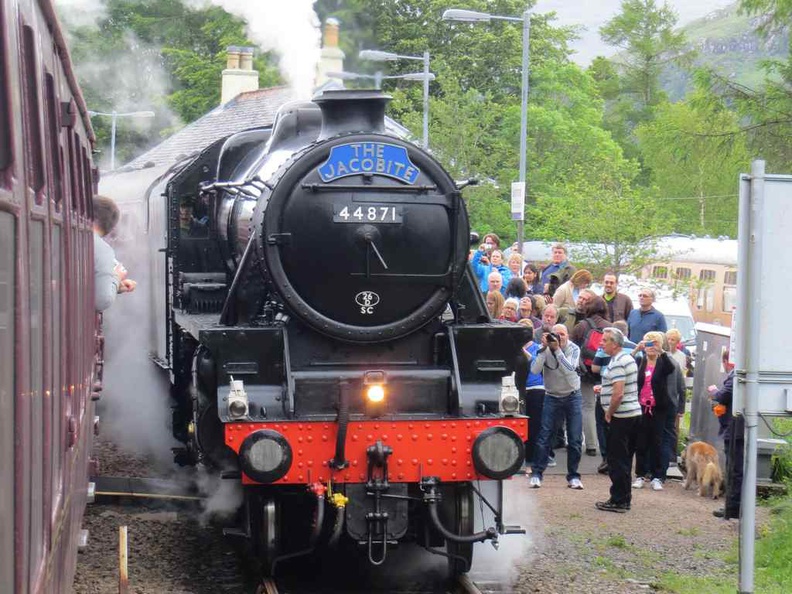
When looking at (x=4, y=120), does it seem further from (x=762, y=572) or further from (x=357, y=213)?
(x=762, y=572)

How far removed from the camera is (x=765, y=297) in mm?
5418

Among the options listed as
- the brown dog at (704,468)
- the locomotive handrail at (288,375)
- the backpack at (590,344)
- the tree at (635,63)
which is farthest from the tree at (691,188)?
the locomotive handrail at (288,375)

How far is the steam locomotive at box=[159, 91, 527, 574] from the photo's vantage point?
22.7ft

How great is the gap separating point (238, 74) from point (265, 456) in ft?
79.1

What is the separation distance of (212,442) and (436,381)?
144cm

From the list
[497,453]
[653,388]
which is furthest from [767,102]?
[497,453]

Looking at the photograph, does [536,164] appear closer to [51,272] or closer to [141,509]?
[141,509]

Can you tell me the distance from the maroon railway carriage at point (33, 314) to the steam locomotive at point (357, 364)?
2.41 metres

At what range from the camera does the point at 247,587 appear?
24.2 ft

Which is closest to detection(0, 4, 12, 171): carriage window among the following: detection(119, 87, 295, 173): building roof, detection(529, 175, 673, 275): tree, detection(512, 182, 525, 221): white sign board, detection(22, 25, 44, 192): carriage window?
detection(22, 25, 44, 192): carriage window

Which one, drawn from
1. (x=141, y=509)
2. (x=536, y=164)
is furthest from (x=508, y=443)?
(x=536, y=164)

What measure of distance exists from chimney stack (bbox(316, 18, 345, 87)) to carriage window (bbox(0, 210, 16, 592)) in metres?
10.1

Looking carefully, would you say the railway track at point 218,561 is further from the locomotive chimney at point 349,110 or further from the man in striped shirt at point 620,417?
the locomotive chimney at point 349,110

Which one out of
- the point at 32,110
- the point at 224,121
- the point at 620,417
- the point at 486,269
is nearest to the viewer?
the point at 32,110
